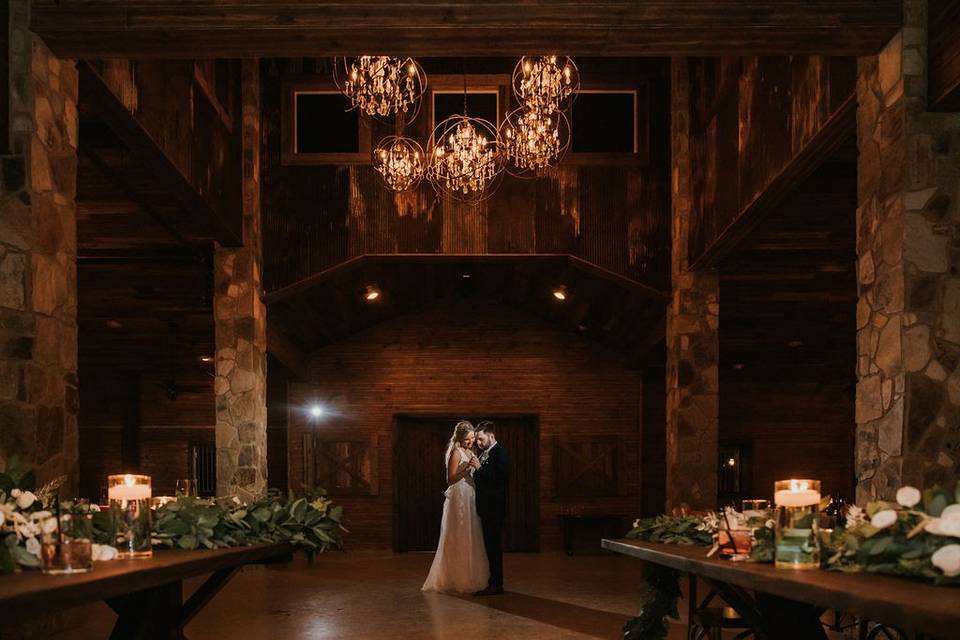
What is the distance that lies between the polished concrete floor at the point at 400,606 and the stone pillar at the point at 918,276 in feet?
10.6

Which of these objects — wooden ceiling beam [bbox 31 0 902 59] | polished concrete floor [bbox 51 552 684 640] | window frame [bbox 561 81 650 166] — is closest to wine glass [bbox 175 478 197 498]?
wooden ceiling beam [bbox 31 0 902 59]

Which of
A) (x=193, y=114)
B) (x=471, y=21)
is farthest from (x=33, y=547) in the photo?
(x=193, y=114)

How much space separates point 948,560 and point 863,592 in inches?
10.5

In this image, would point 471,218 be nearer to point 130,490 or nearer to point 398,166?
point 398,166

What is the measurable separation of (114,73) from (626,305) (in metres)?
7.36

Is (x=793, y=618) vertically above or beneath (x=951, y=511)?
beneath

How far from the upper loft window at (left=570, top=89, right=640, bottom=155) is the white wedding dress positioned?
12.0 feet

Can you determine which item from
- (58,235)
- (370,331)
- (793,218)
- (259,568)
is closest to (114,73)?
(58,235)

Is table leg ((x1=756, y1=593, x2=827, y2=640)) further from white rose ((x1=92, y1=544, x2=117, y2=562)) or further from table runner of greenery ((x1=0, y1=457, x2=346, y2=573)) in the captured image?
white rose ((x1=92, y1=544, x2=117, y2=562))

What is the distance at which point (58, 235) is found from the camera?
18.1ft

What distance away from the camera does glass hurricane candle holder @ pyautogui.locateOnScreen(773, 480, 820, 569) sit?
3.52 m

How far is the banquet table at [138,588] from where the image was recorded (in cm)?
267

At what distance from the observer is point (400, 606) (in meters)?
9.43

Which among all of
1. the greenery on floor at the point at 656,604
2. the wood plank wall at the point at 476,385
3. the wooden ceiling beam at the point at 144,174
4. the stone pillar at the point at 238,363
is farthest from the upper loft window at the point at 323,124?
the greenery on floor at the point at 656,604
